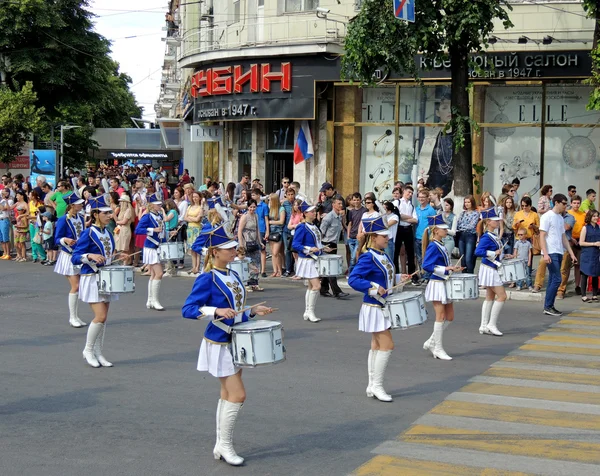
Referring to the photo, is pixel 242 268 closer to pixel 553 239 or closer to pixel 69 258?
pixel 69 258

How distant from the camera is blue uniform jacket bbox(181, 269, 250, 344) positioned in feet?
25.3

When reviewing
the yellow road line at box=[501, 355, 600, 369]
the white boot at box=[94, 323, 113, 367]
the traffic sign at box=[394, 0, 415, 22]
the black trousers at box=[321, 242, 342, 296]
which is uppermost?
the traffic sign at box=[394, 0, 415, 22]

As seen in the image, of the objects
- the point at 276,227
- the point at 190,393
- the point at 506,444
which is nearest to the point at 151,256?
the point at 276,227

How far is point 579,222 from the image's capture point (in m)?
18.1

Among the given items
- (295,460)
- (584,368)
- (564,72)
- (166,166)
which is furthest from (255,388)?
(166,166)

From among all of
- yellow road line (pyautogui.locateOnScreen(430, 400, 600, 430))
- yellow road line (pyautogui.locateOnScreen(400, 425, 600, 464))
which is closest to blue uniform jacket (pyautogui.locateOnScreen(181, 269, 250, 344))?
yellow road line (pyautogui.locateOnScreen(400, 425, 600, 464))

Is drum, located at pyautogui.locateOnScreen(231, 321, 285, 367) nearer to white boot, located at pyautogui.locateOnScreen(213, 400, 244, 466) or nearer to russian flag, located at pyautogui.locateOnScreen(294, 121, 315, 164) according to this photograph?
white boot, located at pyautogui.locateOnScreen(213, 400, 244, 466)

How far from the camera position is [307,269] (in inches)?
595

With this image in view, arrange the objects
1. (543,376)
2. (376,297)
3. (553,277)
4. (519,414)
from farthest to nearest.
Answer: (553,277), (543,376), (376,297), (519,414)

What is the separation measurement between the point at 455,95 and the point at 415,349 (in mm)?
9128

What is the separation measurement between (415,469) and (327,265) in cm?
775

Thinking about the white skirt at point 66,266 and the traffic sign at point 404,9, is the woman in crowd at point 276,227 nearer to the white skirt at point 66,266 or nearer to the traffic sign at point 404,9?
the traffic sign at point 404,9

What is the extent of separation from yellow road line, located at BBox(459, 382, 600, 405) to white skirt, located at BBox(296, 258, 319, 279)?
494cm

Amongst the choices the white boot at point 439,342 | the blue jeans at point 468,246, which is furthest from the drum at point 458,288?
the blue jeans at point 468,246
